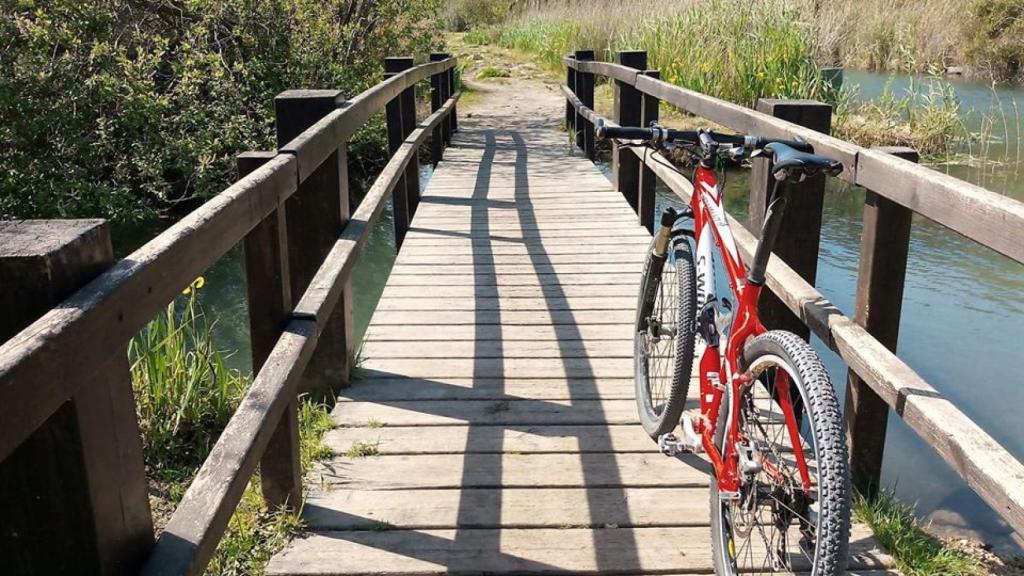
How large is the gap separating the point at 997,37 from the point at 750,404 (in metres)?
19.5

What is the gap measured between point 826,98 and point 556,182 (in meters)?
5.14

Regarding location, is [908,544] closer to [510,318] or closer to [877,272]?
[877,272]

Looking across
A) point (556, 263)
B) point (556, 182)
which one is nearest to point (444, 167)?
point (556, 182)

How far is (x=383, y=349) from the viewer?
13.6 ft

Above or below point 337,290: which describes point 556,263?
below

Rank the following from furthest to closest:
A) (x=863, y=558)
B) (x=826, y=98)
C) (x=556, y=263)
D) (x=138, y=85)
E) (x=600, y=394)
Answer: (x=826, y=98), (x=138, y=85), (x=556, y=263), (x=600, y=394), (x=863, y=558)

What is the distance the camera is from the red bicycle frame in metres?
2.10

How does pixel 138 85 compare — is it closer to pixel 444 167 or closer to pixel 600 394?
pixel 444 167

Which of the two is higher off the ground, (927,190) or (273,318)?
(927,190)

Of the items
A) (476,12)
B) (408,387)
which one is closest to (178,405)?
(408,387)

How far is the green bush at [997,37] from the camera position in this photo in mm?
18203

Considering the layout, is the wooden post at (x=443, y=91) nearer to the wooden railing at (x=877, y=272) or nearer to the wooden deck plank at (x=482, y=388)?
the wooden railing at (x=877, y=272)

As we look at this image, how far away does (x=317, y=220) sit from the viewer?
348cm

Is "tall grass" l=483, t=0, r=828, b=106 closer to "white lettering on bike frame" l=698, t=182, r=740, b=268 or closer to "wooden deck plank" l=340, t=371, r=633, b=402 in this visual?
"wooden deck plank" l=340, t=371, r=633, b=402
